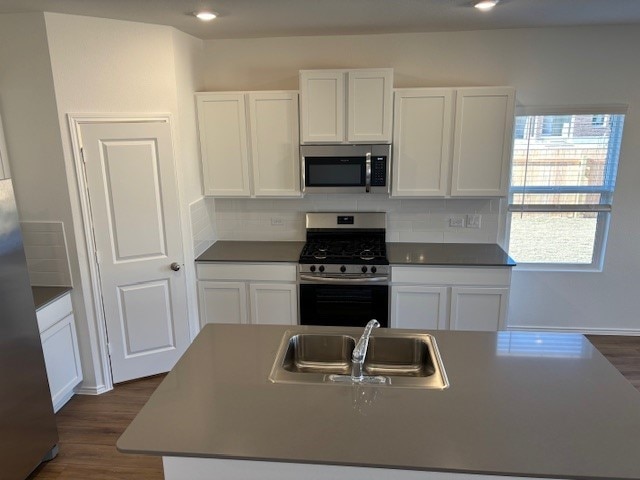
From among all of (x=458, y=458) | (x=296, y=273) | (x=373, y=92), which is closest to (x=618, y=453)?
(x=458, y=458)

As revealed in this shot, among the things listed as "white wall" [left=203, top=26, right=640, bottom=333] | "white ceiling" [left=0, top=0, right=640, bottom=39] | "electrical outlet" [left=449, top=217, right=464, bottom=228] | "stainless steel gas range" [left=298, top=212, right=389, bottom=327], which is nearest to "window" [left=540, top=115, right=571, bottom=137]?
"white wall" [left=203, top=26, right=640, bottom=333]

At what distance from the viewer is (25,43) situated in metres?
2.64

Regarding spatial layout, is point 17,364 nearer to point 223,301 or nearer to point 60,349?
point 60,349

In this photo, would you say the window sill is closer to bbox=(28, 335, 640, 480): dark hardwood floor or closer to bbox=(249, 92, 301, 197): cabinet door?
bbox=(28, 335, 640, 480): dark hardwood floor

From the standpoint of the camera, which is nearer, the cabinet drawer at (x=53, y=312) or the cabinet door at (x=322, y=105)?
the cabinet drawer at (x=53, y=312)

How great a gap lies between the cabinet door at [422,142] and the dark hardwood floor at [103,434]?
210cm

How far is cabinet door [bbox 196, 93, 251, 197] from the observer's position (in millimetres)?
3482

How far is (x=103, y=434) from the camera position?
278 cm

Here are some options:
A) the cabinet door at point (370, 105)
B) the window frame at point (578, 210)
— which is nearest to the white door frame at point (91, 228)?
the cabinet door at point (370, 105)

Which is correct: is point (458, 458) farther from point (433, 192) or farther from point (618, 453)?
point (433, 192)

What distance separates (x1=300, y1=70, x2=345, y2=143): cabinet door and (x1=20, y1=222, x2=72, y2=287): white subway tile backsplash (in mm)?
1852

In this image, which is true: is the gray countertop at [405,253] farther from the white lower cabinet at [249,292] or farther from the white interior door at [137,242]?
the white interior door at [137,242]

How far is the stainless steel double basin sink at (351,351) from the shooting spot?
2023 millimetres

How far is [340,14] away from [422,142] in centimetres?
112
